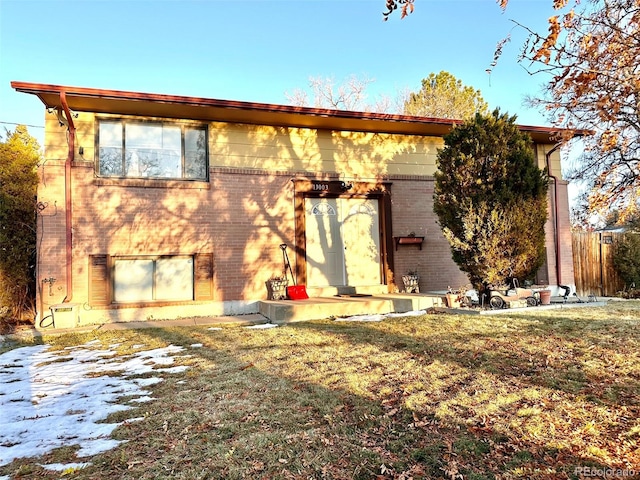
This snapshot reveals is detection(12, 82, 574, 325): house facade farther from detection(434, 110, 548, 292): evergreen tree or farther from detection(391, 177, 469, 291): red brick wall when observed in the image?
detection(434, 110, 548, 292): evergreen tree

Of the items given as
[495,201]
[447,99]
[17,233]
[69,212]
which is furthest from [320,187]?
[447,99]

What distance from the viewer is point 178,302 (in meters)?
8.59

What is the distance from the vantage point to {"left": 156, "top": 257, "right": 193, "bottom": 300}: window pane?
859 cm

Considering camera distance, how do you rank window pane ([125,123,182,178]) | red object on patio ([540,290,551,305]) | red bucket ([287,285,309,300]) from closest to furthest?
red object on patio ([540,290,551,305])
window pane ([125,123,182,178])
red bucket ([287,285,309,300])

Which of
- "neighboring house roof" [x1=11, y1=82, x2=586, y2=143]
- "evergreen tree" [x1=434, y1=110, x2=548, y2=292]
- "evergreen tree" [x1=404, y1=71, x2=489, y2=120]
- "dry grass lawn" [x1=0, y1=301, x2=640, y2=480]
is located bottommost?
"dry grass lawn" [x1=0, y1=301, x2=640, y2=480]

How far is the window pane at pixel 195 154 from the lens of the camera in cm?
888

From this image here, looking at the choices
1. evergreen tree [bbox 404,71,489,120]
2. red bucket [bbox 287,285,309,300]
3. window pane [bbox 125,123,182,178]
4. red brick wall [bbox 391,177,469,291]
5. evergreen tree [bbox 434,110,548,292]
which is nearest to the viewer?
evergreen tree [bbox 434,110,548,292]

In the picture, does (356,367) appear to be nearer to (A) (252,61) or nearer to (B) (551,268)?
(B) (551,268)

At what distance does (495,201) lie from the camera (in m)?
7.21

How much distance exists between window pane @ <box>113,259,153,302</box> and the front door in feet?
11.5

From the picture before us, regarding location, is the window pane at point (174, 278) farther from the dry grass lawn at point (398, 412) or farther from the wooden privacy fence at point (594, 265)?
the wooden privacy fence at point (594, 265)

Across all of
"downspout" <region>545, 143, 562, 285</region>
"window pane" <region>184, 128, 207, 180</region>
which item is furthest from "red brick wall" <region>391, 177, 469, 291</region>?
"window pane" <region>184, 128, 207, 180</region>

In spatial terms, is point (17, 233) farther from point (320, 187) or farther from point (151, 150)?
point (320, 187)

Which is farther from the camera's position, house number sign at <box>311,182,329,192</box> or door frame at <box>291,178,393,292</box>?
house number sign at <box>311,182,329,192</box>
